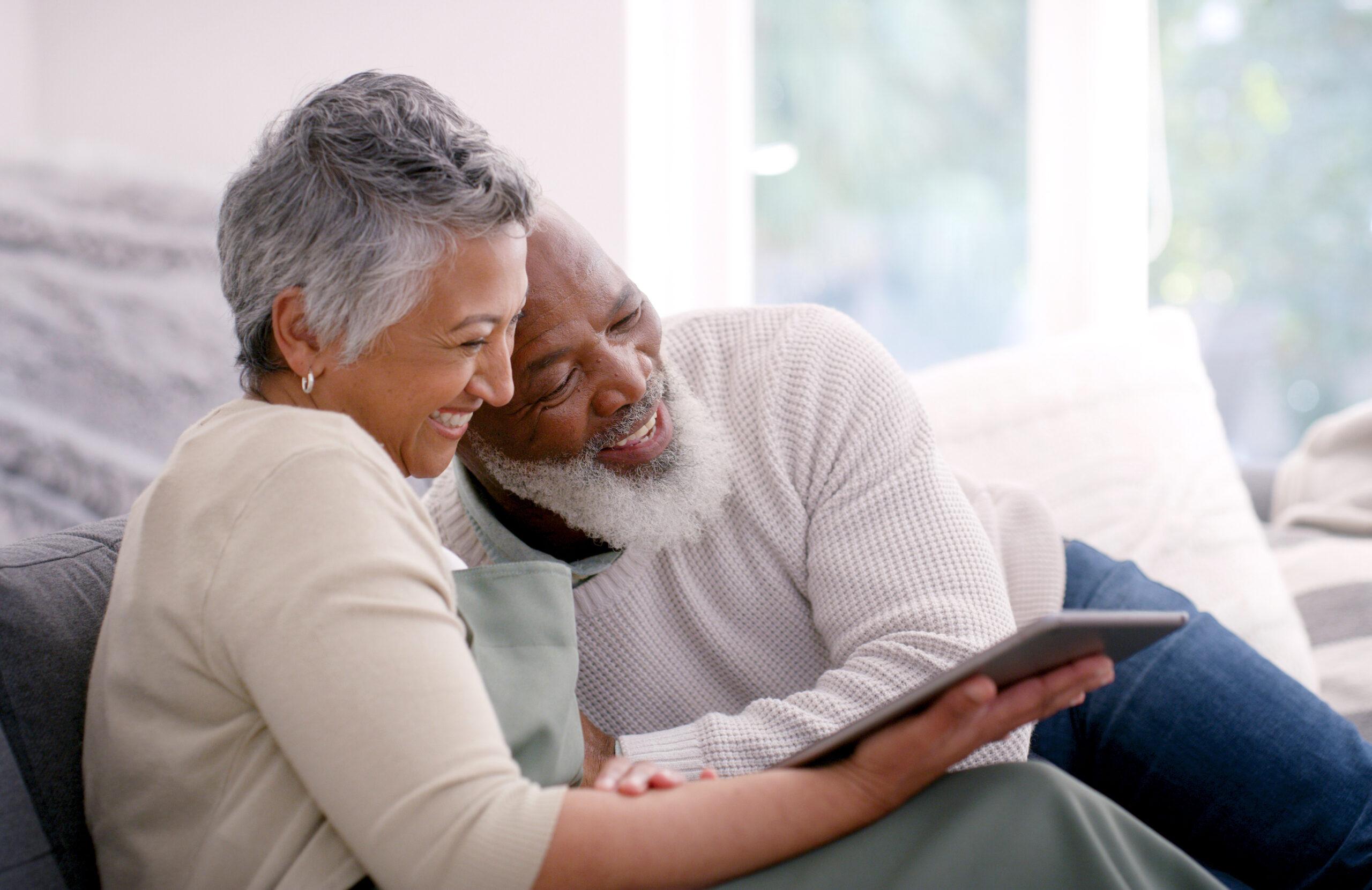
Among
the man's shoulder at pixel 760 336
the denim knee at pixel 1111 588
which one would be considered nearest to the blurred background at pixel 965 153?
the man's shoulder at pixel 760 336

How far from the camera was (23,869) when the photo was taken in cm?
94

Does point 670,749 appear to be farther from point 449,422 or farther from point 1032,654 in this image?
point 1032,654

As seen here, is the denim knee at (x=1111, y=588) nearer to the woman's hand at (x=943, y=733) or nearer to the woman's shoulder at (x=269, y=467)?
the woman's hand at (x=943, y=733)

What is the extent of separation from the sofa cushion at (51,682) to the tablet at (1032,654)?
0.61 metres

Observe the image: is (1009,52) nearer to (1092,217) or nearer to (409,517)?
(1092,217)

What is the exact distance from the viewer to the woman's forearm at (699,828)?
2.71 feet

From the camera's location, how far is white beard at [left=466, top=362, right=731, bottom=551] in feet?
4.72

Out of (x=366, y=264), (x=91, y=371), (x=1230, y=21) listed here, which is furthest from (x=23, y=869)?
(x=1230, y=21)

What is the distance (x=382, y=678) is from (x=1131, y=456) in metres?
1.60

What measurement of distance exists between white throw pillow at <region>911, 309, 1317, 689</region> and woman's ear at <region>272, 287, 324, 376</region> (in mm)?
1281

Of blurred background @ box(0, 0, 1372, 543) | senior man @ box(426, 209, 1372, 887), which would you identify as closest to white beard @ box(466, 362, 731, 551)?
senior man @ box(426, 209, 1372, 887)

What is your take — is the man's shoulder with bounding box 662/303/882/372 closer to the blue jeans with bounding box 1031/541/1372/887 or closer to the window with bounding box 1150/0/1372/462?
the blue jeans with bounding box 1031/541/1372/887

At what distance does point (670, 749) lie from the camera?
126 centimetres

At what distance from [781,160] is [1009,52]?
0.63 m
